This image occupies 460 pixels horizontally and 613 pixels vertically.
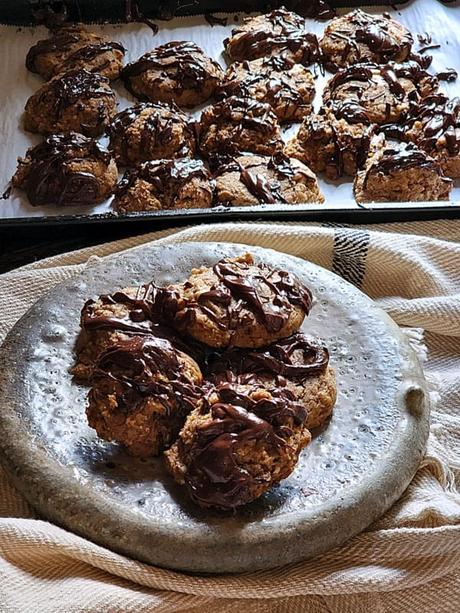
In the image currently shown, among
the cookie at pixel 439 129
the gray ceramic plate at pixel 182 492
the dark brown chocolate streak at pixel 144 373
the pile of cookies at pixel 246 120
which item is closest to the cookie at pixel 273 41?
the pile of cookies at pixel 246 120

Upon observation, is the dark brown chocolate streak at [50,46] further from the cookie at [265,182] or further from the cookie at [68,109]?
the cookie at [265,182]

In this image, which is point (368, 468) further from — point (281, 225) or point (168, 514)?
point (281, 225)

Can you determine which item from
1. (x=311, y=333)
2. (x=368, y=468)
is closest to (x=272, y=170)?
(x=311, y=333)

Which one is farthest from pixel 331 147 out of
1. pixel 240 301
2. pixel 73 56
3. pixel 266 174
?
pixel 240 301

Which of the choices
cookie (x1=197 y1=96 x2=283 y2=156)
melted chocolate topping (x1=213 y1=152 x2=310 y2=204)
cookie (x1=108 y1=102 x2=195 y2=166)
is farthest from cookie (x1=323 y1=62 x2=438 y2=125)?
cookie (x1=108 y1=102 x2=195 y2=166)

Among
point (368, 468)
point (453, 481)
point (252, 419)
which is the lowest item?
point (453, 481)
